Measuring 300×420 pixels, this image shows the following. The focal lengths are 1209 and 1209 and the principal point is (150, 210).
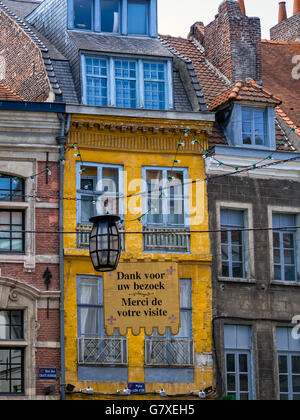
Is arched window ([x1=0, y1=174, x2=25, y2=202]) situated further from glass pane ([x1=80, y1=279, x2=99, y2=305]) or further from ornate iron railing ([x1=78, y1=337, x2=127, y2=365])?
ornate iron railing ([x1=78, y1=337, x2=127, y2=365])

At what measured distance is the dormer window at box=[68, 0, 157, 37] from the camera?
3203 cm

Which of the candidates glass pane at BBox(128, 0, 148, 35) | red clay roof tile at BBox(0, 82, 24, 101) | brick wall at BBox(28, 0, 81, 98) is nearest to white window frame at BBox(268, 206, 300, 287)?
brick wall at BBox(28, 0, 81, 98)

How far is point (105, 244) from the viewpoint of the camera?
23.8 m

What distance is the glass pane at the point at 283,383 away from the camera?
99.0 feet

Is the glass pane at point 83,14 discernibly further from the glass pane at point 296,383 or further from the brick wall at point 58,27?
the glass pane at point 296,383

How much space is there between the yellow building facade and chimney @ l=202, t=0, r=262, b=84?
3.99m

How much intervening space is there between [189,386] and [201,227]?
13.2 ft

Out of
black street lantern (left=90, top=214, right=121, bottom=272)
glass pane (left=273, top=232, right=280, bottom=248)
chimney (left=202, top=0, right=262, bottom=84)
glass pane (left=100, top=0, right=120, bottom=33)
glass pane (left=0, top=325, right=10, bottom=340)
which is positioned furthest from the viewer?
chimney (left=202, top=0, right=262, bottom=84)

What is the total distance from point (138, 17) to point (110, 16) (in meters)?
0.79

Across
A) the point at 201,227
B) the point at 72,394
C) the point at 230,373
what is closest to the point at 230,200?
the point at 201,227

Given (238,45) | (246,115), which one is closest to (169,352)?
(246,115)

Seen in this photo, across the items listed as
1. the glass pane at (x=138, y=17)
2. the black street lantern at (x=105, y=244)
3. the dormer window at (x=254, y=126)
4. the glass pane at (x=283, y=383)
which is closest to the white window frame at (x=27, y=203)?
the black street lantern at (x=105, y=244)

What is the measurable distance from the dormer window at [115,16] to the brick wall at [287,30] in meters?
8.31

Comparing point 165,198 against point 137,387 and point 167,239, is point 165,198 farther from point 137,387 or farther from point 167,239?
point 137,387
